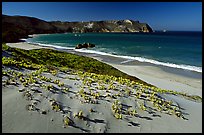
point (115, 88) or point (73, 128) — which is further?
point (115, 88)

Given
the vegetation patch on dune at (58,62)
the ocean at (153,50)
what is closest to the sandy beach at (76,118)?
the vegetation patch on dune at (58,62)

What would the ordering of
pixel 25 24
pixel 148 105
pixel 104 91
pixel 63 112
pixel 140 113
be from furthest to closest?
pixel 25 24, pixel 104 91, pixel 148 105, pixel 140 113, pixel 63 112

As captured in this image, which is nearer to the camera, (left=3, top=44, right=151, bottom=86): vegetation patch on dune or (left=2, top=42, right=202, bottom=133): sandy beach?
(left=2, top=42, right=202, bottom=133): sandy beach

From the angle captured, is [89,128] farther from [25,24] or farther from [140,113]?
[25,24]

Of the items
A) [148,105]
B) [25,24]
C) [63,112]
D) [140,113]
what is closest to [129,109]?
[140,113]

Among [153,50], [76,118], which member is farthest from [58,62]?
[153,50]

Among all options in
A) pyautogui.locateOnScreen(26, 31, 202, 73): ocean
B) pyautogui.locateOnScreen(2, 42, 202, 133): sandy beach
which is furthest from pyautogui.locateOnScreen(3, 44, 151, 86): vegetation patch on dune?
pyautogui.locateOnScreen(26, 31, 202, 73): ocean

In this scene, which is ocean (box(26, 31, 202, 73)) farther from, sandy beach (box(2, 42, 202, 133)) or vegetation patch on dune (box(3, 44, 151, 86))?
sandy beach (box(2, 42, 202, 133))

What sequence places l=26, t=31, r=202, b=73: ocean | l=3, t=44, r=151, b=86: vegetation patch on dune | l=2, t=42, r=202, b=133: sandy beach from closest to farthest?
l=2, t=42, r=202, b=133: sandy beach, l=3, t=44, r=151, b=86: vegetation patch on dune, l=26, t=31, r=202, b=73: ocean

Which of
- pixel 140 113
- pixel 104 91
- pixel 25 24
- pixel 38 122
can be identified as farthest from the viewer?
pixel 25 24

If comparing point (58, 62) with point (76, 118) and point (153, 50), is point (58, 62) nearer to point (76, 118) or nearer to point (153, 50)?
point (76, 118)

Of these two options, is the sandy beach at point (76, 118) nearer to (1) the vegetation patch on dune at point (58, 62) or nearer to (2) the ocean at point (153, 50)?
(1) the vegetation patch on dune at point (58, 62)
